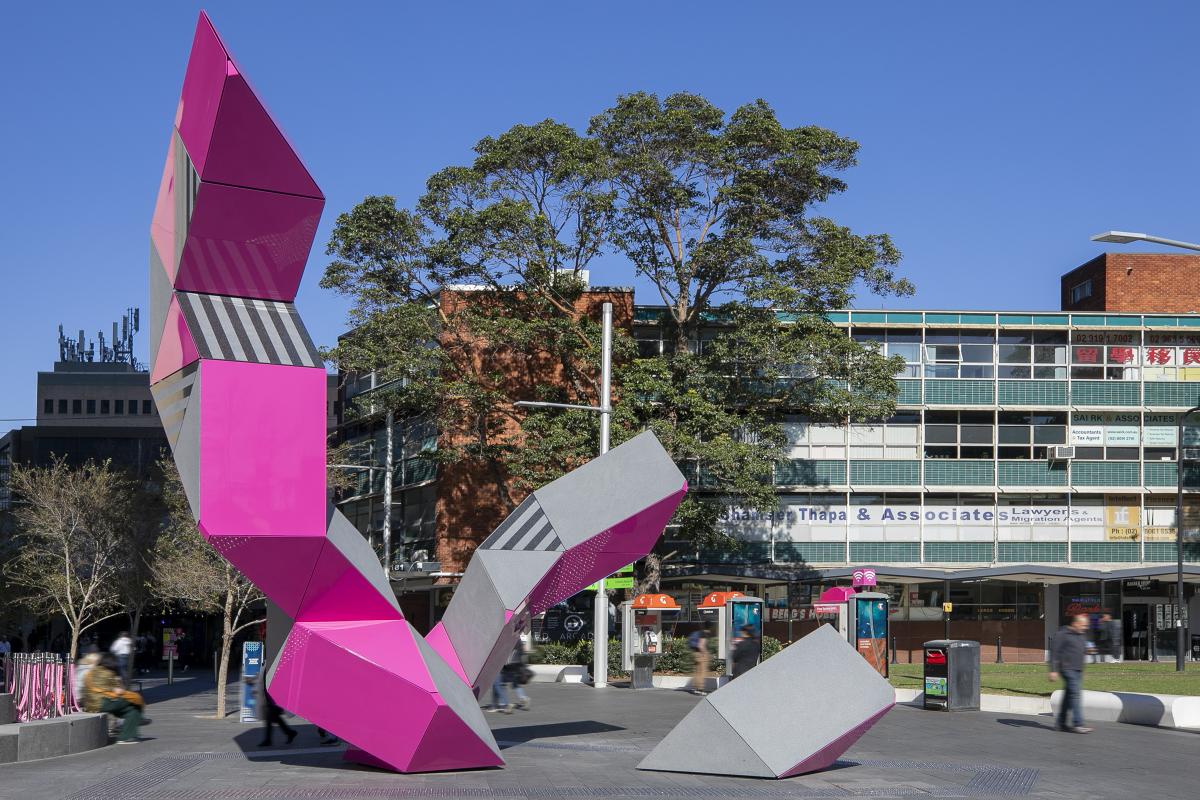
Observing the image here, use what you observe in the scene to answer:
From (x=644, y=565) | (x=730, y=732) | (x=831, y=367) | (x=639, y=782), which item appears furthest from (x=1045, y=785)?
(x=644, y=565)

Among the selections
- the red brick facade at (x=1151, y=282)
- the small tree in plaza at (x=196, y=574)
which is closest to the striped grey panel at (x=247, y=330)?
the small tree in plaza at (x=196, y=574)

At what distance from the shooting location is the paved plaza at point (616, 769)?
1225cm

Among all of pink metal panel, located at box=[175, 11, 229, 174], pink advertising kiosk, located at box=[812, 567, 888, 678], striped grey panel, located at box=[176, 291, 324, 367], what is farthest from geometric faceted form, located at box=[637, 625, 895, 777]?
pink advertising kiosk, located at box=[812, 567, 888, 678]

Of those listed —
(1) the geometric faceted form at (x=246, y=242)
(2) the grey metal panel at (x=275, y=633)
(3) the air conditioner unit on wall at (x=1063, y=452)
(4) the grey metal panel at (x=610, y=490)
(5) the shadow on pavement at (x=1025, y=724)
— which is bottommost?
(5) the shadow on pavement at (x=1025, y=724)

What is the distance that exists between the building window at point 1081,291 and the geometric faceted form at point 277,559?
52278 millimetres

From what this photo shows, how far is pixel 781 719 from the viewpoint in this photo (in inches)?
526

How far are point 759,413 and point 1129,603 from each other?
63.1 feet

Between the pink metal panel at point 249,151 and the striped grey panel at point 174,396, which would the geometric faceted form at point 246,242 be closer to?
the pink metal panel at point 249,151

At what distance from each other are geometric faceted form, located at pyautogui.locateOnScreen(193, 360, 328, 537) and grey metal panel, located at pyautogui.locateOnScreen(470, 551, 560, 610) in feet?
7.87

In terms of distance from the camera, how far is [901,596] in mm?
46812

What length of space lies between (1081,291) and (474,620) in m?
51.7

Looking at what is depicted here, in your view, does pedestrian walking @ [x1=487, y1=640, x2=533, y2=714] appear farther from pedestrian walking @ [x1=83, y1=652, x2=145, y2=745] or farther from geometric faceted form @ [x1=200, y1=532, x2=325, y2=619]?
geometric faceted form @ [x1=200, y1=532, x2=325, y2=619]

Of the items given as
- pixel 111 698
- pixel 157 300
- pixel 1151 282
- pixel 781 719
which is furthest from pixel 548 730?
pixel 1151 282

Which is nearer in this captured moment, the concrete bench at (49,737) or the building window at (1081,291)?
the concrete bench at (49,737)
